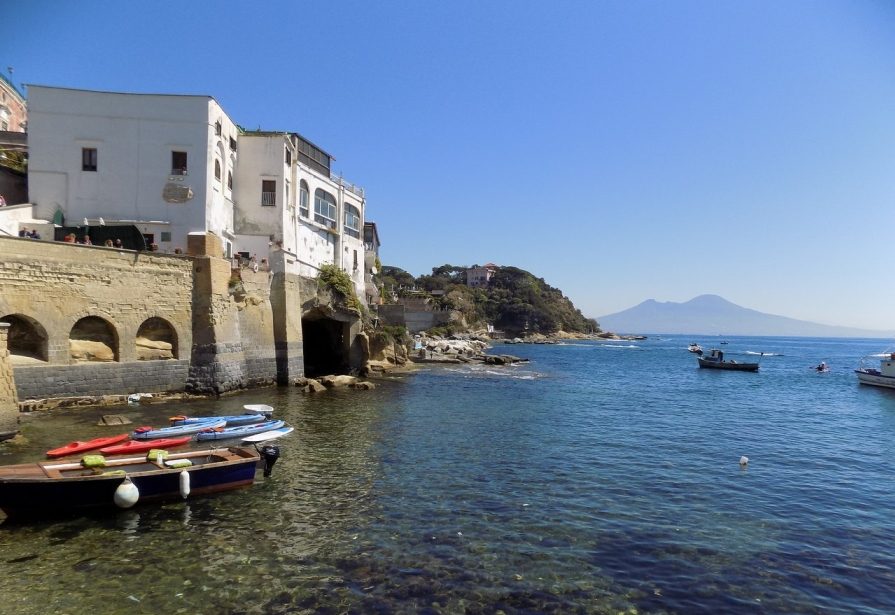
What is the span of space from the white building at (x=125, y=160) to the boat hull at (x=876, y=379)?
50.4 meters

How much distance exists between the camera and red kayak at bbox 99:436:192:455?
13.0 m

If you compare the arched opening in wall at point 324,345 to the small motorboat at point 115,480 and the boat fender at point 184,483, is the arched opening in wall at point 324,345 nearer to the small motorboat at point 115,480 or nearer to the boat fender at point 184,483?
the small motorboat at point 115,480

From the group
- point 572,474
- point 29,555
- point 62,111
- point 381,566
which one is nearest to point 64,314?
point 62,111

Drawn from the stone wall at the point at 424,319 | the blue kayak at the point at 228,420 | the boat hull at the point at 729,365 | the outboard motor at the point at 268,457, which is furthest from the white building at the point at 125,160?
the stone wall at the point at 424,319

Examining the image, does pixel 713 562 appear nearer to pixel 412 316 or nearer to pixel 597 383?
pixel 597 383

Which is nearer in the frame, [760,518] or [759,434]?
[760,518]

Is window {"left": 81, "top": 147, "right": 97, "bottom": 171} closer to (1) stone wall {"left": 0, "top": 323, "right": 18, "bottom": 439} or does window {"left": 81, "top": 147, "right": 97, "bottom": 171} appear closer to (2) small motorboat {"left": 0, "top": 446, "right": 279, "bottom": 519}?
(1) stone wall {"left": 0, "top": 323, "right": 18, "bottom": 439}

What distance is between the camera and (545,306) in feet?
461

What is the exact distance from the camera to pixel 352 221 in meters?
44.3

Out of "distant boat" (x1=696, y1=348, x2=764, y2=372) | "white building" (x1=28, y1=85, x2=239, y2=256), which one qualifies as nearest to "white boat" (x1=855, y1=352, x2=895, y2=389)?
"distant boat" (x1=696, y1=348, x2=764, y2=372)

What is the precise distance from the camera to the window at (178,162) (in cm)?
2816

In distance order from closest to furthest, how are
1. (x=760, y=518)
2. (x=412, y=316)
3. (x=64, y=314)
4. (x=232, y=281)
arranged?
1. (x=760, y=518)
2. (x=64, y=314)
3. (x=232, y=281)
4. (x=412, y=316)

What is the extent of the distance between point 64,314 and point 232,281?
763 centimetres

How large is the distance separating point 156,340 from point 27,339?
492 cm
